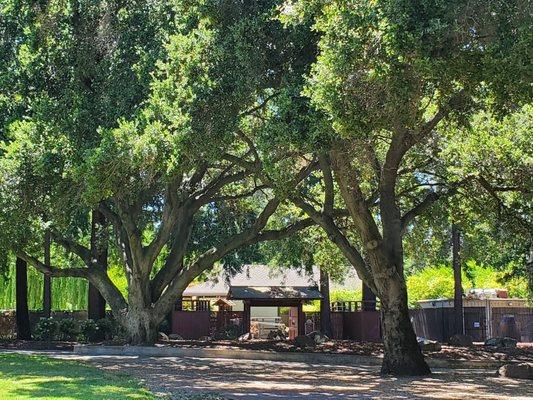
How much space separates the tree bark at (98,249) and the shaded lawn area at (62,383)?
9.45 m

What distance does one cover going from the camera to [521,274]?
26266 mm

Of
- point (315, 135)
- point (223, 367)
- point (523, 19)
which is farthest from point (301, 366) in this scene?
point (523, 19)

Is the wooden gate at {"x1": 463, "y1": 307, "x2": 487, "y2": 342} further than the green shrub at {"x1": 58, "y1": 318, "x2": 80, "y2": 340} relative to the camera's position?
Yes

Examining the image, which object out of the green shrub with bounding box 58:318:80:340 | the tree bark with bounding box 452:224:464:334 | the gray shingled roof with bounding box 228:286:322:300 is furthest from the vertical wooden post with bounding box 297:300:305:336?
the green shrub with bounding box 58:318:80:340

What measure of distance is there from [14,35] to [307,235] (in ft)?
42.8

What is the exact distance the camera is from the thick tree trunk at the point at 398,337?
681 inches

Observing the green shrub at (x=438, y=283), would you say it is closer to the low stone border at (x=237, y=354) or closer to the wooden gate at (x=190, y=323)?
the wooden gate at (x=190, y=323)

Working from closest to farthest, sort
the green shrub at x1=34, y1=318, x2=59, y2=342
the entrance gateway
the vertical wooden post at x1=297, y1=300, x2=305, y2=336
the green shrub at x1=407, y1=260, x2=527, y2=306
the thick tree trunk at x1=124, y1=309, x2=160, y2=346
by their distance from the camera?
1. the thick tree trunk at x1=124, y1=309, x2=160, y2=346
2. the green shrub at x1=34, y1=318, x2=59, y2=342
3. the entrance gateway
4. the vertical wooden post at x1=297, y1=300, x2=305, y2=336
5. the green shrub at x1=407, y1=260, x2=527, y2=306

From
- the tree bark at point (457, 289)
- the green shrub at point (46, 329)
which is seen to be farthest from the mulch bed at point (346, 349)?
the tree bark at point (457, 289)

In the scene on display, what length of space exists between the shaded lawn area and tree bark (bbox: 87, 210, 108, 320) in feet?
31.0

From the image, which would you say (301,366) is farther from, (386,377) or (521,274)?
(521,274)

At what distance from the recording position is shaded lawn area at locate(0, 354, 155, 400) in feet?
36.6

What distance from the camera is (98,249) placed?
91.9 ft

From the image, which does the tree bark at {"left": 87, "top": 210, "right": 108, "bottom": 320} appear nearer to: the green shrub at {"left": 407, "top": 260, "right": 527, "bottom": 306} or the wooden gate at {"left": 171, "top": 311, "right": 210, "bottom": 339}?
the wooden gate at {"left": 171, "top": 311, "right": 210, "bottom": 339}
